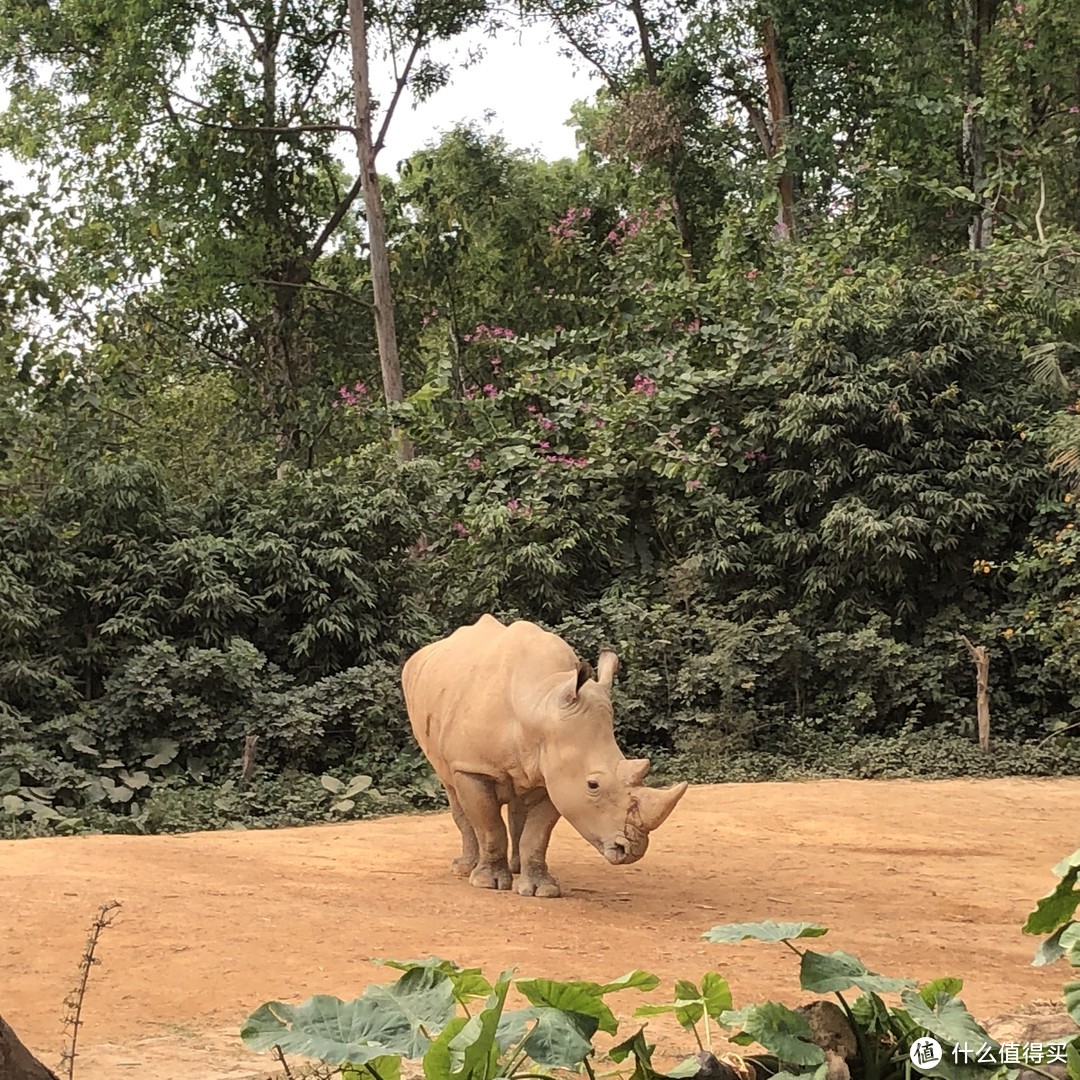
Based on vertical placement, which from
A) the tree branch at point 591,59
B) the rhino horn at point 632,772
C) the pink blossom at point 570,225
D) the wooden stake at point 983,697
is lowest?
the wooden stake at point 983,697

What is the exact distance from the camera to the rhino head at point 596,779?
21.0 ft

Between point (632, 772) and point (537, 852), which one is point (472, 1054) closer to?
point (632, 772)

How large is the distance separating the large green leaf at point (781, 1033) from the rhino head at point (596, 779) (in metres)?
3.84

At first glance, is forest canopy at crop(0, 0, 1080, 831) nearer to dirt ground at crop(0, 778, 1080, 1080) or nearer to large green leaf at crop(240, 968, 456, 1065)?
dirt ground at crop(0, 778, 1080, 1080)

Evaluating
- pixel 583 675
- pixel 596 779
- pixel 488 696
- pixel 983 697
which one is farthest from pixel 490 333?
pixel 596 779

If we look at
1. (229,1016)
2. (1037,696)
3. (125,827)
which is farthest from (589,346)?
(229,1016)

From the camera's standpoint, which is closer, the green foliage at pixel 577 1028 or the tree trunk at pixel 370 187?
the green foliage at pixel 577 1028

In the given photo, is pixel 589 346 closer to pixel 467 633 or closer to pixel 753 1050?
pixel 467 633

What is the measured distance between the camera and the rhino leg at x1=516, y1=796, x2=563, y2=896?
7.11 m

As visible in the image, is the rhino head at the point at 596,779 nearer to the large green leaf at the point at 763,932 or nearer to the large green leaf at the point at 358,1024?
the large green leaf at the point at 763,932

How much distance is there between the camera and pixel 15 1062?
2.45 m

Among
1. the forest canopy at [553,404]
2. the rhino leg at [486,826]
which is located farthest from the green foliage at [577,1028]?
the forest canopy at [553,404]

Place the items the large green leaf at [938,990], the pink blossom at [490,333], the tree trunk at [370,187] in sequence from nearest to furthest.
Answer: the large green leaf at [938,990] → the tree trunk at [370,187] → the pink blossom at [490,333]

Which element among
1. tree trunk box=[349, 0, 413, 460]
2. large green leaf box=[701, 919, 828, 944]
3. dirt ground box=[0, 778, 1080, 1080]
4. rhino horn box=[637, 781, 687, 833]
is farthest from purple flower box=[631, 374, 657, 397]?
large green leaf box=[701, 919, 828, 944]
